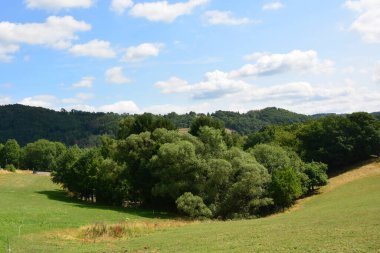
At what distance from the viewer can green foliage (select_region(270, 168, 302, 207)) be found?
228 feet

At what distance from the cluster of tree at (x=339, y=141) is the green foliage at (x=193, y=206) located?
45.8m

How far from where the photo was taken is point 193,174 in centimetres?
6256

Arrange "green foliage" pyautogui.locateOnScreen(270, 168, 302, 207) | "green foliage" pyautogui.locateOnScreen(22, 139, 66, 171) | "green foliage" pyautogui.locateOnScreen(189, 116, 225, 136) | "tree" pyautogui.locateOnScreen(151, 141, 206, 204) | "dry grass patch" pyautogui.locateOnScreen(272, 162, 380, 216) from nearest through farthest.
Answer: "tree" pyautogui.locateOnScreen(151, 141, 206, 204), "green foliage" pyautogui.locateOnScreen(270, 168, 302, 207), "green foliage" pyautogui.locateOnScreen(189, 116, 225, 136), "dry grass patch" pyautogui.locateOnScreen(272, 162, 380, 216), "green foliage" pyautogui.locateOnScreen(22, 139, 66, 171)

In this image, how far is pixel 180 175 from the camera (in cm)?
6284

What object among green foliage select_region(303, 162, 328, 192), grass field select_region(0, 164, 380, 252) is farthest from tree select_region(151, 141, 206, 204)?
green foliage select_region(303, 162, 328, 192)

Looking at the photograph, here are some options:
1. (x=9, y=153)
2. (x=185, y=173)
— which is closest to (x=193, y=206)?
(x=185, y=173)

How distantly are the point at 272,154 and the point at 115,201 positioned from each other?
1229 inches

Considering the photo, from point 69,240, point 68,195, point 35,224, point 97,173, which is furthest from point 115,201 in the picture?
point 69,240

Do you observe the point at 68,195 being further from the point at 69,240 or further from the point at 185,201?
the point at 69,240

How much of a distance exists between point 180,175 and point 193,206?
22.1 feet

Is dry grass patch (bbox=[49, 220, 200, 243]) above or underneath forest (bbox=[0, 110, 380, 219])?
underneath

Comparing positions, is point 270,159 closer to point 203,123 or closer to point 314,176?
point 314,176

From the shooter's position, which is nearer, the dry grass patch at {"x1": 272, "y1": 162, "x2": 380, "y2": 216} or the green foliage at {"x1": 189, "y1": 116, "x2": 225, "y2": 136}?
the green foliage at {"x1": 189, "y1": 116, "x2": 225, "y2": 136}

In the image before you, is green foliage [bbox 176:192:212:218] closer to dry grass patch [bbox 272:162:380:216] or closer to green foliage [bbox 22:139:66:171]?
dry grass patch [bbox 272:162:380:216]
